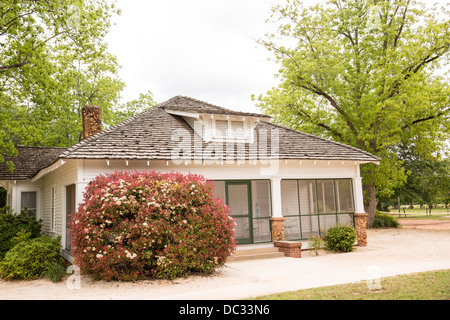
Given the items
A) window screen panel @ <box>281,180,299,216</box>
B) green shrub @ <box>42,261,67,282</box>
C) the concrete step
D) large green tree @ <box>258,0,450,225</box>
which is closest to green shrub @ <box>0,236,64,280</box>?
green shrub @ <box>42,261,67,282</box>

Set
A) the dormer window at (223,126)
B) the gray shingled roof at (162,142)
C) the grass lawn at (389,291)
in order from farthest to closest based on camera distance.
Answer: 1. the dormer window at (223,126)
2. the gray shingled roof at (162,142)
3. the grass lawn at (389,291)

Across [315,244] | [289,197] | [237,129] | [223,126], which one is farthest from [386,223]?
[223,126]

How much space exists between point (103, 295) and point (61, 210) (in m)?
7.01

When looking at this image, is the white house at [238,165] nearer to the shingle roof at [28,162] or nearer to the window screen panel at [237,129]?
the window screen panel at [237,129]

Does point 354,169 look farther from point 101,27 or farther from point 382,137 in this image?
point 101,27

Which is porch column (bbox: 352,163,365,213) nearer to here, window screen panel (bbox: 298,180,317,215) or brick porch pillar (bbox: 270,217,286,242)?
window screen panel (bbox: 298,180,317,215)

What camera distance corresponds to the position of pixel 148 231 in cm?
908

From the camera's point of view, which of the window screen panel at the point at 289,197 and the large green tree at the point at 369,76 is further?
the large green tree at the point at 369,76

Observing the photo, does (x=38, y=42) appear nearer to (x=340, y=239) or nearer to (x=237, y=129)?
(x=237, y=129)

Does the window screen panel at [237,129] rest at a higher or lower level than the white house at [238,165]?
higher

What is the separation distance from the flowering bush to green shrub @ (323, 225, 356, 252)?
5.73 meters

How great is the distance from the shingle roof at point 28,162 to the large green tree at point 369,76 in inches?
620

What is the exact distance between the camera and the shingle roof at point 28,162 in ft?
58.4

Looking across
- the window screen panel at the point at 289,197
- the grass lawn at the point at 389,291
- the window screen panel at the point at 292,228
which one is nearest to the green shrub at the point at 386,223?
the window screen panel at the point at 289,197
